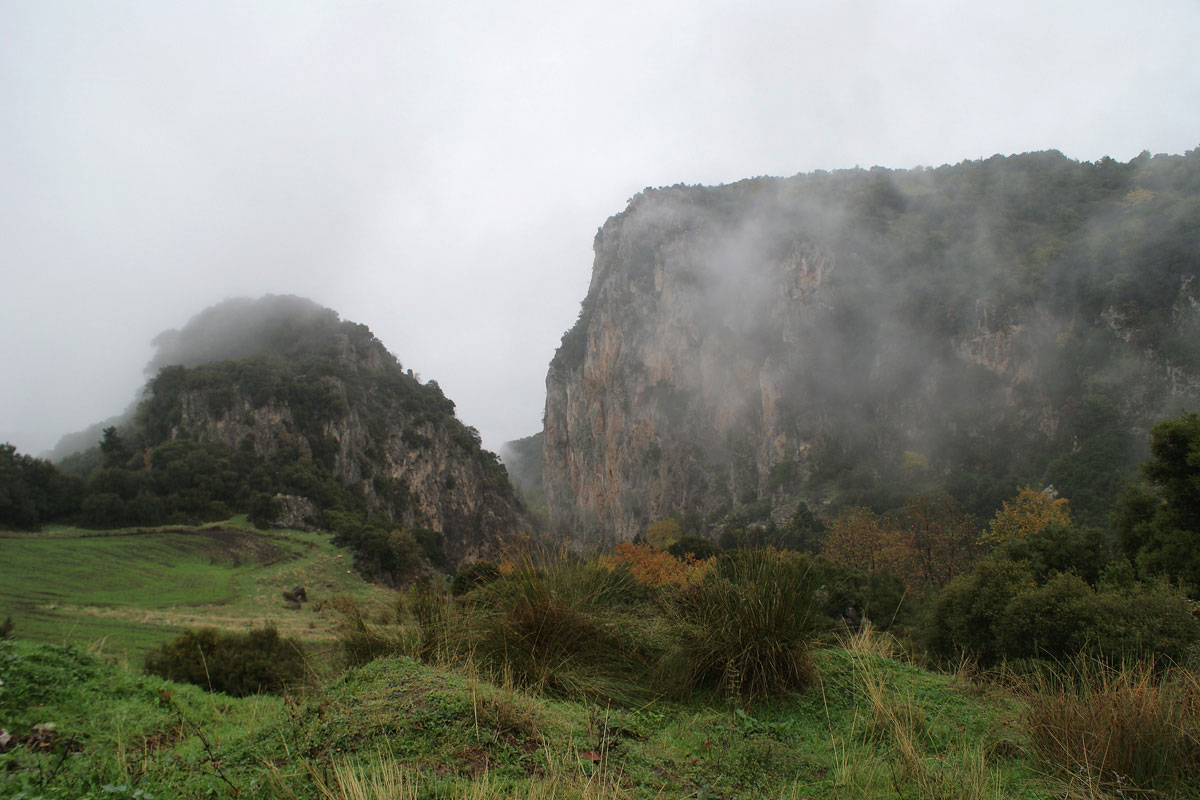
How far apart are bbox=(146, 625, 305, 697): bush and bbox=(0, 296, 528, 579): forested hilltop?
42669 millimetres

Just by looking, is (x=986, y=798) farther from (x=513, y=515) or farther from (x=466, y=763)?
(x=513, y=515)

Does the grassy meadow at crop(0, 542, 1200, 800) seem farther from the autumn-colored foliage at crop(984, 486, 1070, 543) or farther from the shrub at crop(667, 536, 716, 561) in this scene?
the shrub at crop(667, 536, 716, 561)

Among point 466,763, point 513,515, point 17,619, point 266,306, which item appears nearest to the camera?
point 466,763

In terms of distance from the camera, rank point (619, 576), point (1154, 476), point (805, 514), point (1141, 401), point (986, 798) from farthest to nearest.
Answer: point (805, 514) → point (1141, 401) → point (1154, 476) → point (619, 576) → point (986, 798)

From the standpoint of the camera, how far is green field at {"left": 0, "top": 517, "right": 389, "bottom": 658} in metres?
23.9

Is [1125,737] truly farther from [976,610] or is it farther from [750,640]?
[976,610]

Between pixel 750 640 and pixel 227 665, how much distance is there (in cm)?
1085

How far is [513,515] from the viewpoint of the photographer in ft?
356

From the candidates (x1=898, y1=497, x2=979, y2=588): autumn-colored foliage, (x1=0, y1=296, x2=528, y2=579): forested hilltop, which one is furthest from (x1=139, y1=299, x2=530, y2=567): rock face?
(x1=898, y1=497, x2=979, y2=588): autumn-colored foliage

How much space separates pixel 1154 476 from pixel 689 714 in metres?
17.3

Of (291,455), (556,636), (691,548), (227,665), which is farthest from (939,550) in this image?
(291,455)

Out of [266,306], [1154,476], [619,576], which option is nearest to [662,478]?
[266,306]

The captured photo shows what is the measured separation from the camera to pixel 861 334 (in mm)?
100188

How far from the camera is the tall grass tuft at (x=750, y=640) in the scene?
5.83m
